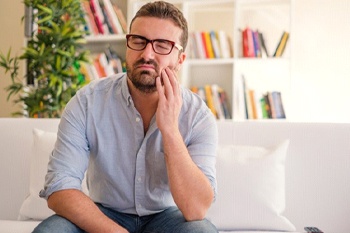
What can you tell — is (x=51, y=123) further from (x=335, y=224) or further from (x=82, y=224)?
(x=335, y=224)

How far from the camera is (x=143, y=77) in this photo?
1.87 meters

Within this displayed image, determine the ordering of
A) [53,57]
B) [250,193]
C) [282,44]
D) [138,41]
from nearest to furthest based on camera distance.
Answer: [138,41] → [250,193] → [53,57] → [282,44]

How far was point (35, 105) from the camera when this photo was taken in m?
3.82

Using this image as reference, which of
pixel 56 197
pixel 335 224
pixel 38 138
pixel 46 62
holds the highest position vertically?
pixel 46 62

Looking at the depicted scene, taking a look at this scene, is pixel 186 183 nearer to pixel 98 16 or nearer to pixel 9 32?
pixel 98 16

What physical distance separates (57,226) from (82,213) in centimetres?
9

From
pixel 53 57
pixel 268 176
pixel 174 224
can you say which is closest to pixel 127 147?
pixel 174 224

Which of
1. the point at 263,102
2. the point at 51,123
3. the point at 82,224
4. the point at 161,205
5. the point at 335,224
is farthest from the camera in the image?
the point at 263,102

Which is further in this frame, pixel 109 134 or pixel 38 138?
pixel 38 138

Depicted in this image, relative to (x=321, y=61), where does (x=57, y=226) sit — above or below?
below

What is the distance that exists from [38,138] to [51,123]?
15cm

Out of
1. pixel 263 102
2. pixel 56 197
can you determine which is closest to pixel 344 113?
pixel 263 102

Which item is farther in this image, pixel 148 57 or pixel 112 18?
pixel 112 18

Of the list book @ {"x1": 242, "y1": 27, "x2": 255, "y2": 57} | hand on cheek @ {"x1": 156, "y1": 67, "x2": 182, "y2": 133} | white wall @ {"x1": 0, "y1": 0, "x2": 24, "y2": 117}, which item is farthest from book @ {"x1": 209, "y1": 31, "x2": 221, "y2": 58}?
hand on cheek @ {"x1": 156, "y1": 67, "x2": 182, "y2": 133}
